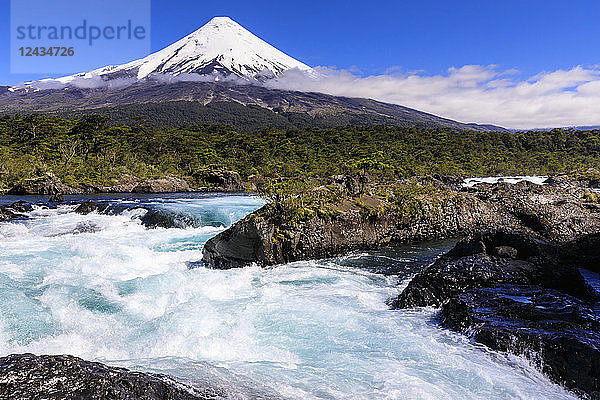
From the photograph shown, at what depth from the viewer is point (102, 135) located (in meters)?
43.4

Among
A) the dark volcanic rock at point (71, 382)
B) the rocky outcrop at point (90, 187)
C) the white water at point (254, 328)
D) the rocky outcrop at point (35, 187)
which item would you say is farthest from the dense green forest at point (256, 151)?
the dark volcanic rock at point (71, 382)

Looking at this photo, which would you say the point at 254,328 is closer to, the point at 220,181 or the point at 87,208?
the point at 87,208

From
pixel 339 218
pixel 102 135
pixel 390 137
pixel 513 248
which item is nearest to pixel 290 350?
pixel 513 248

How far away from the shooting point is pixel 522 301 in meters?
5.94

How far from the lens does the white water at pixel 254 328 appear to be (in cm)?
410

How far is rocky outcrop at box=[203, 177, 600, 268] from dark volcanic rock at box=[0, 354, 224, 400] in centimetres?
663

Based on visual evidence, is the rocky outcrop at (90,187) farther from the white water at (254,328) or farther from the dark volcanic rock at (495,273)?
the dark volcanic rock at (495,273)

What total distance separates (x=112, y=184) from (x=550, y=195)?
33397 millimetres

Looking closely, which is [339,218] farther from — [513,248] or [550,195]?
[550,195]

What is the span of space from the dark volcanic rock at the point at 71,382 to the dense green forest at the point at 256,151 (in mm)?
32240

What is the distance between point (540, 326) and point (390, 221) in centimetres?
704

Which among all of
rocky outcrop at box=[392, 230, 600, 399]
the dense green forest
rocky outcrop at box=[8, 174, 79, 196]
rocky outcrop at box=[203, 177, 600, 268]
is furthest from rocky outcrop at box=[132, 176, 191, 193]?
rocky outcrop at box=[392, 230, 600, 399]

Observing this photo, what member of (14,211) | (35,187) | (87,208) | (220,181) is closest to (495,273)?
(87,208)

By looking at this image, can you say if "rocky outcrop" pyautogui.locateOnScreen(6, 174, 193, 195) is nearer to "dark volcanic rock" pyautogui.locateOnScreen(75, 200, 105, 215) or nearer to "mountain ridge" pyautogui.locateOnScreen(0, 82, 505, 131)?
"dark volcanic rock" pyautogui.locateOnScreen(75, 200, 105, 215)
